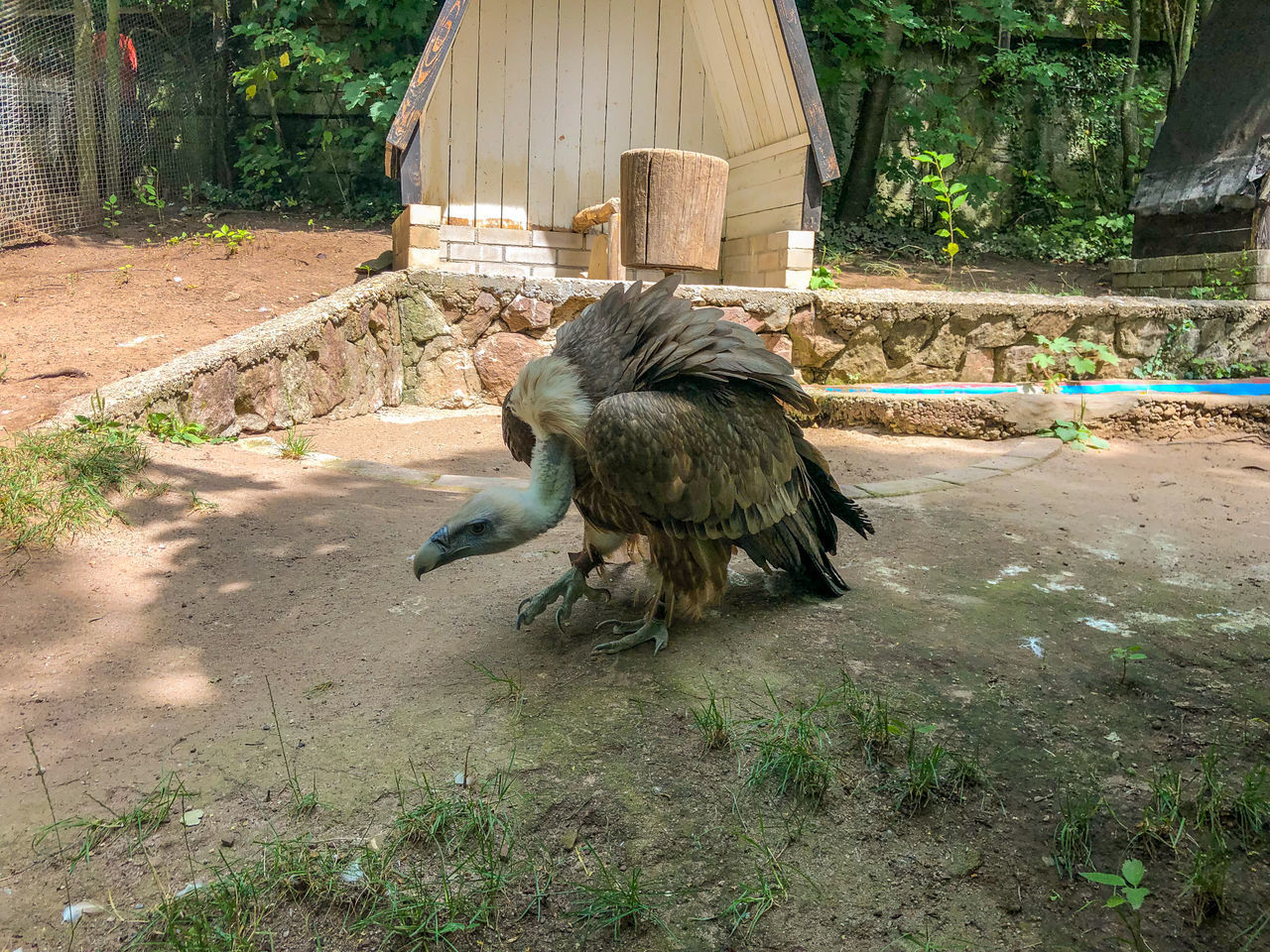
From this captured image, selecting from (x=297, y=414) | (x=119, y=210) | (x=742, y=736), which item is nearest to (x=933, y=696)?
(x=742, y=736)

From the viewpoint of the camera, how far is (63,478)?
3520mm

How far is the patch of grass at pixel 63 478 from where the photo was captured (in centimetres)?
320

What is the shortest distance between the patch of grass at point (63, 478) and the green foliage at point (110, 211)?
669 cm

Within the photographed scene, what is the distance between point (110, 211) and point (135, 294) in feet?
12.8

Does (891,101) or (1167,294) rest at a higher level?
(891,101)

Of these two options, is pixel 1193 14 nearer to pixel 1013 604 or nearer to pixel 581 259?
pixel 581 259

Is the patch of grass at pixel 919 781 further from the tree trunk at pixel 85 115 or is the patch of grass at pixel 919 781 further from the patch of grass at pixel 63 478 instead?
the tree trunk at pixel 85 115

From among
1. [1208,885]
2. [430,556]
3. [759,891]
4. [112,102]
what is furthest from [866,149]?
[759,891]

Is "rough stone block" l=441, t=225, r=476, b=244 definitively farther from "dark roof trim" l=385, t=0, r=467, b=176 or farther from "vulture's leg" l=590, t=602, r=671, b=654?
"vulture's leg" l=590, t=602, r=671, b=654

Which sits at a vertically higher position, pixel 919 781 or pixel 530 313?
pixel 530 313

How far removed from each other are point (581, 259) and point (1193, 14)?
29.7 feet

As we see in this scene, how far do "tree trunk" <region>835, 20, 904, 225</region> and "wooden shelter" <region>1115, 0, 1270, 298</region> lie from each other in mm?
4326

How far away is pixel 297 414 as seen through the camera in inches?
215

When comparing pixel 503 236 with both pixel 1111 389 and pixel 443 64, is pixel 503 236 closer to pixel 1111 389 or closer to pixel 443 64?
pixel 443 64
